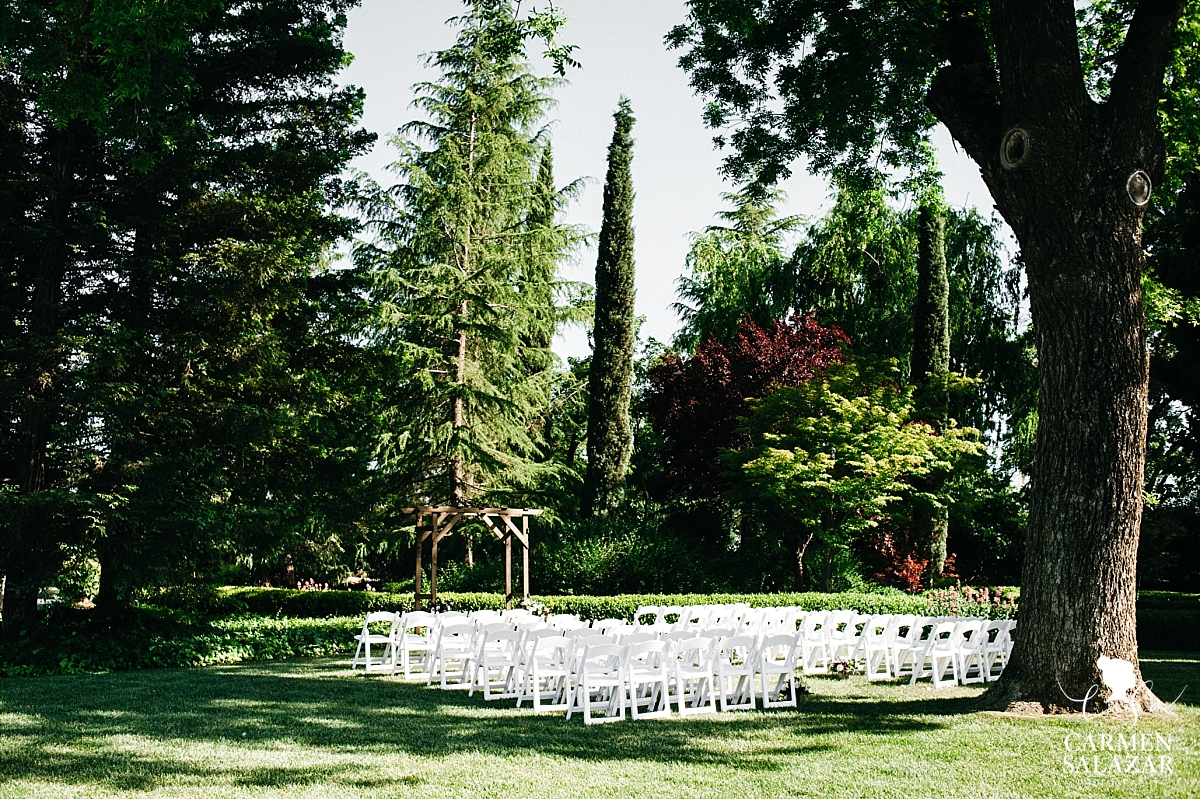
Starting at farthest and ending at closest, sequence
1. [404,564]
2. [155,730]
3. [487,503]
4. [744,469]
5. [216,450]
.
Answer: [404,564]
[487,503]
[744,469]
[216,450]
[155,730]

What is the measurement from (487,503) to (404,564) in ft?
27.5

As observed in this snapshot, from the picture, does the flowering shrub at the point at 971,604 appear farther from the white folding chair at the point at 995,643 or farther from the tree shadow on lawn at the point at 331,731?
the tree shadow on lawn at the point at 331,731

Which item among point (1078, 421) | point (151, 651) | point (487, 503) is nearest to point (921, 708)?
point (1078, 421)

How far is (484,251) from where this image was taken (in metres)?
22.4

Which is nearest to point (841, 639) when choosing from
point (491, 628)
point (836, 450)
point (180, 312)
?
point (491, 628)

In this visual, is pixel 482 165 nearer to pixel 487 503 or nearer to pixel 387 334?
pixel 387 334

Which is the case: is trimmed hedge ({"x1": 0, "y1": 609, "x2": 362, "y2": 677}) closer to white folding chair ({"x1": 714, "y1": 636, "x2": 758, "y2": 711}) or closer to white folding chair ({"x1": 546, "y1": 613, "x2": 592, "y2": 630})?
white folding chair ({"x1": 546, "y1": 613, "x2": 592, "y2": 630})

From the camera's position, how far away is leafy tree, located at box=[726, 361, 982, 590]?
17703mm

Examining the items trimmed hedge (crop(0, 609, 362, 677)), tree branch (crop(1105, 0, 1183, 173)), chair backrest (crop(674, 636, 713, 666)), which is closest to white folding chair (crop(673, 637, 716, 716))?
chair backrest (crop(674, 636, 713, 666))

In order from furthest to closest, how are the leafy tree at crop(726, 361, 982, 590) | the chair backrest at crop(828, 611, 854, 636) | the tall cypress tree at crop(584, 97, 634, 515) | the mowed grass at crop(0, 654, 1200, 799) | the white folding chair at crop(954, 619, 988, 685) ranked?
the tall cypress tree at crop(584, 97, 634, 515) < the leafy tree at crop(726, 361, 982, 590) < the chair backrest at crop(828, 611, 854, 636) < the white folding chair at crop(954, 619, 988, 685) < the mowed grass at crop(0, 654, 1200, 799)

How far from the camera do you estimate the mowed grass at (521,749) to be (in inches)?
230

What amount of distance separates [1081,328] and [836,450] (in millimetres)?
10379

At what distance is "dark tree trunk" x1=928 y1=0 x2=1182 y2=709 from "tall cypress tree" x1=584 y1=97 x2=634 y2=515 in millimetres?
14685

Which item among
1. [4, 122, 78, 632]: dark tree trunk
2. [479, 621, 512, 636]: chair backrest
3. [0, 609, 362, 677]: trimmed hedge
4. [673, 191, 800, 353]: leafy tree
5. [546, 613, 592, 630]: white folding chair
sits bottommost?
[0, 609, 362, 677]: trimmed hedge
